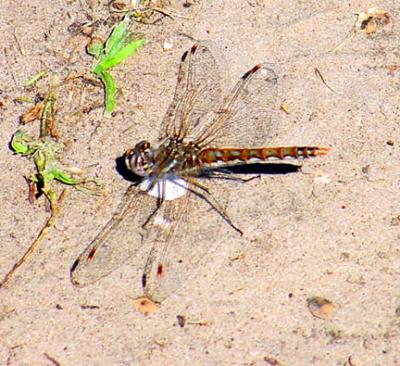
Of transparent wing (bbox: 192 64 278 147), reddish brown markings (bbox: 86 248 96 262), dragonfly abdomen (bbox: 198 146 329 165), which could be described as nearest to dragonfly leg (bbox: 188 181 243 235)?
dragonfly abdomen (bbox: 198 146 329 165)

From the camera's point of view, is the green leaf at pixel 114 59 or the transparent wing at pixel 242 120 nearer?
the transparent wing at pixel 242 120

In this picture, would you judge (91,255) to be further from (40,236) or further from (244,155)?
(244,155)

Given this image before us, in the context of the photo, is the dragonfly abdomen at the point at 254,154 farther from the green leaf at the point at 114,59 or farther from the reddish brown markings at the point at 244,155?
the green leaf at the point at 114,59

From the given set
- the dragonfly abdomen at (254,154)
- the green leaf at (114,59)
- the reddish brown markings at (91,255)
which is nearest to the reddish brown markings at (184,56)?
the green leaf at (114,59)

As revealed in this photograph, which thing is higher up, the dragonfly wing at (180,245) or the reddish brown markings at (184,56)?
the reddish brown markings at (184,56)

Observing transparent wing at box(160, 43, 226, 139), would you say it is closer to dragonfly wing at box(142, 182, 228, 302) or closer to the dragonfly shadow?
the dragonfly shadow

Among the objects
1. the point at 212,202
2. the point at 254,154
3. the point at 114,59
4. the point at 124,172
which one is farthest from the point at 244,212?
the point at 114,59

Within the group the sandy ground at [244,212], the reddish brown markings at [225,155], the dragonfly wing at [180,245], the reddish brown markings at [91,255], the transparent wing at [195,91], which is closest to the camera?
the sandy ground at [244,212]
